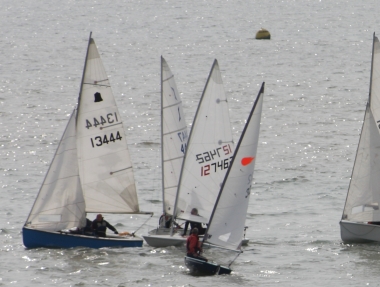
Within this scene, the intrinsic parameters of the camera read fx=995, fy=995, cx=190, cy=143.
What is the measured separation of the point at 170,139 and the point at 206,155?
160 cm

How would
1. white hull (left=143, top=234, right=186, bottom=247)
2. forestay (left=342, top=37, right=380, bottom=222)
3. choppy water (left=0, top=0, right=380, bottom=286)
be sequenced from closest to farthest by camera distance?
1. choppy water (left=0, top=0, right=380, bottom=286)
2. white hull (left=143, top=234, right=186, bottom=247)
3. forestay (left=342, top=37, right=380, bottom=222)

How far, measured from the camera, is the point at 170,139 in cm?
3275

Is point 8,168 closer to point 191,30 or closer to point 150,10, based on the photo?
point 191,30

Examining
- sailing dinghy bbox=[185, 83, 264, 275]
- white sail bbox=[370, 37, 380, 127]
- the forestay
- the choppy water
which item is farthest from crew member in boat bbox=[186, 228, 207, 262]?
white sail bbox=[370, 37, 380, 127]

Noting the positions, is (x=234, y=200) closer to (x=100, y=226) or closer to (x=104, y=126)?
(x=100, y=226)

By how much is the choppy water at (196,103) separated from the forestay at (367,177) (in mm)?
1147

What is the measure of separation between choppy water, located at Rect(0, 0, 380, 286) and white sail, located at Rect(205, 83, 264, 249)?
48.7 inches

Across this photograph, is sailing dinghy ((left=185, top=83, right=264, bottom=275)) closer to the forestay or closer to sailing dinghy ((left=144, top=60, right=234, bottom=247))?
sailing dinghy ((left=144, top=60, right=234, bottom=247))

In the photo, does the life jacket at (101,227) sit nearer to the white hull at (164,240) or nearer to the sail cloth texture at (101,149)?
the sail cloth texture at (101,149)

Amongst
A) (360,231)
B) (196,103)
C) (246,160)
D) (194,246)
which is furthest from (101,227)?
(196,103)

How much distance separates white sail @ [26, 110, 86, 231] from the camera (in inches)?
1255

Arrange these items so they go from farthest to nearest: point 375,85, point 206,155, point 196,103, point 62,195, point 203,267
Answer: point 196,103 < point 375,85 < point 62,195 < point 206,155 < point 203,267

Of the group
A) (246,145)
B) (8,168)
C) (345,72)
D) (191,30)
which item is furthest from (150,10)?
(246,145)

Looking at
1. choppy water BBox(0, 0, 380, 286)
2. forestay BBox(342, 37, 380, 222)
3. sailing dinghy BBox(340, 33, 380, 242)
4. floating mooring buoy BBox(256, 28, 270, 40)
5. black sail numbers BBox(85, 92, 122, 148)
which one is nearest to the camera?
choppy water BBox(0, 0, 380, 286)
